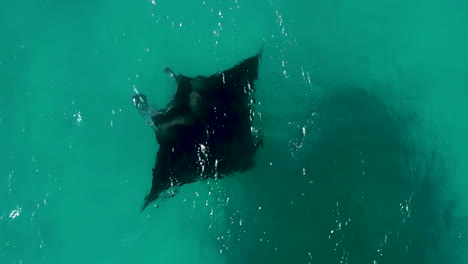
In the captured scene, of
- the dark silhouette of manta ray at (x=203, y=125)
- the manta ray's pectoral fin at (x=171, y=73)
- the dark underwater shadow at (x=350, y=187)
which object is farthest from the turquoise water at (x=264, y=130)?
the dark silhouette of manta ray at (x=203, y=125)

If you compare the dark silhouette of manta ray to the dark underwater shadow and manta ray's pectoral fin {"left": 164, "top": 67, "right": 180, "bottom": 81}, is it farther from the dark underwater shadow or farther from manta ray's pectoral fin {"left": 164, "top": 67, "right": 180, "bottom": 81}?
the dark underwater shadow

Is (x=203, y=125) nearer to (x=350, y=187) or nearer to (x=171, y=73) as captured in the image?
(x=171, y=73)

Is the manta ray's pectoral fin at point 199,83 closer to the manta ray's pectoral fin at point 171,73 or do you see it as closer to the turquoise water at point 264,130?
the manta ray's pectoral fin at point 171,73

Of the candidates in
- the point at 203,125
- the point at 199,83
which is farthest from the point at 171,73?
the point at 203,125

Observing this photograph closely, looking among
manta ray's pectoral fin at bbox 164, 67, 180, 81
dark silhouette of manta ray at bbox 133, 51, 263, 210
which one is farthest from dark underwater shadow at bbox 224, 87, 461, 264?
manta ray's pectoral fin at bbox 164, 67, 180, 81

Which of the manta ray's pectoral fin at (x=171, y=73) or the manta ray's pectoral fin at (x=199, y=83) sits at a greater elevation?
the manta ray's pectoral fin at (x=171, y=73)

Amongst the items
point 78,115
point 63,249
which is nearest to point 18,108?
Answer: point 78,115

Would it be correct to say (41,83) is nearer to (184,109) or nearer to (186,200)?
(184,109)
